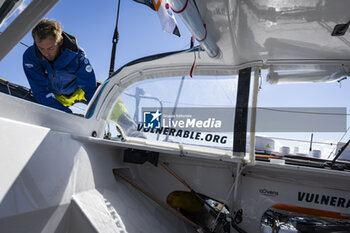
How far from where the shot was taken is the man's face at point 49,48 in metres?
2.08

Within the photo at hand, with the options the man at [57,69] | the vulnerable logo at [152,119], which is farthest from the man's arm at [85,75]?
the vulnerable logo at [152,119]

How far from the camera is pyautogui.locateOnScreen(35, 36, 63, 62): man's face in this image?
2081 millimetres

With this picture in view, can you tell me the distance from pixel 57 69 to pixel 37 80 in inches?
10.7

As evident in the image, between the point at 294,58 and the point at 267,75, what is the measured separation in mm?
266

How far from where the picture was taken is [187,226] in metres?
2.32

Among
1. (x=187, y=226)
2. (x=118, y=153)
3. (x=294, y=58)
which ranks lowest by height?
(x=187, y=226)

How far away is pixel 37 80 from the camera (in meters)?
2.39

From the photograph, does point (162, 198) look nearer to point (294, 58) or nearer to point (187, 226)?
point (187, 226)

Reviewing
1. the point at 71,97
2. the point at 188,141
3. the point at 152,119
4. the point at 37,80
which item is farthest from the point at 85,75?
the point at 188,141

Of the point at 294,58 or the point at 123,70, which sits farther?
the point at 123,70

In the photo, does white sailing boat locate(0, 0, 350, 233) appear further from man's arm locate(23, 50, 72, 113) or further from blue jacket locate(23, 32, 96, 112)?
man's arm locate(23, 50, 72, 113)

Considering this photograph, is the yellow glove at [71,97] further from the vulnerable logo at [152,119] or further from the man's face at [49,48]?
the vulnerable logo at [152,119]

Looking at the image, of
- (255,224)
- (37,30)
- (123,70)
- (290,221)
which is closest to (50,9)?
(37,30)


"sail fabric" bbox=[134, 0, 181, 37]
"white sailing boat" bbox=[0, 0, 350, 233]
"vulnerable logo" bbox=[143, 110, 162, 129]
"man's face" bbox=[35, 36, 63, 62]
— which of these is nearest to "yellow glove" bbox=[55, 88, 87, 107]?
"white sailing boat" bbox=[0, 0, 350, 233]
